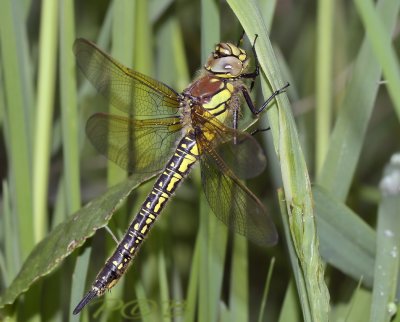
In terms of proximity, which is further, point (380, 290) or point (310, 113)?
point (310, 113)

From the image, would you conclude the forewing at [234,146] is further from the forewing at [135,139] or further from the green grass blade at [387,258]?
the green grass blade at [387,258]

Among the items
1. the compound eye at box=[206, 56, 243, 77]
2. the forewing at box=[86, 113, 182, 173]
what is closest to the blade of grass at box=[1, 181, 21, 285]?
the forewing at box=[86, 113, 182, 173]

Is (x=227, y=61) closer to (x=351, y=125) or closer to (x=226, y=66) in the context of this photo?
(x=226, y=66)

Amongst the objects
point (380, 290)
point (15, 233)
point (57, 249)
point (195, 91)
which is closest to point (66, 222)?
point (57, 249)

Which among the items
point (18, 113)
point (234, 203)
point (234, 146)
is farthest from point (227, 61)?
point (18, 113)

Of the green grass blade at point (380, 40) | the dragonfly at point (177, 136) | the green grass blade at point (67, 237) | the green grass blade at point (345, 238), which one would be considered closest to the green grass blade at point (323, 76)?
the dragonfly at point (177, 136)

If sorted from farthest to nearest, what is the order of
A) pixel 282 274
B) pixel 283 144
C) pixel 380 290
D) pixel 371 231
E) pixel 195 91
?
1. pixel 282 274
2. pixel 195 91
3. pixel 371 231
4. pixel 380 290
5. pixel 283 144

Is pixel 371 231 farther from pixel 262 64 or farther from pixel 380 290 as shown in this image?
pixel 262 64
